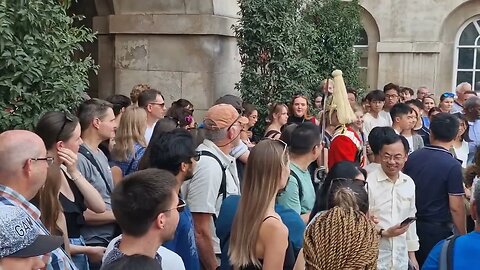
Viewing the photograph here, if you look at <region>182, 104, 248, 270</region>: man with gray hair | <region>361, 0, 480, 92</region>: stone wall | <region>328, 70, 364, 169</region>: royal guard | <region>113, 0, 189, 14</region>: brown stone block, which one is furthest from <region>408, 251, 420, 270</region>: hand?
<region>361, 0, 480, 92</region>: stone wall

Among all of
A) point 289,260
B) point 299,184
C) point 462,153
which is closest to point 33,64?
point 299,184

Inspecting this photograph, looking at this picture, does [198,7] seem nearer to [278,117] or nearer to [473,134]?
[278,117]

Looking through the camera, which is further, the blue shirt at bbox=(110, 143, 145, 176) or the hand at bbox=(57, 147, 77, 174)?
the blue shirt at bbox=(110, 143, 145, 176)

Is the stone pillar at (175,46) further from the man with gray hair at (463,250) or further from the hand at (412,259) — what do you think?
the man with gray hair at (463,250)

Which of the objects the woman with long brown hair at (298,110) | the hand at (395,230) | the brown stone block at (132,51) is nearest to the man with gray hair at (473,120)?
the woman with long brown hair at (298,110)

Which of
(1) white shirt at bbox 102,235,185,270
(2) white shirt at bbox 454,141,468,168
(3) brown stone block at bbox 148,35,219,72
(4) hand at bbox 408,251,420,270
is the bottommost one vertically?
(4) hand at bbox 408,251,420,270

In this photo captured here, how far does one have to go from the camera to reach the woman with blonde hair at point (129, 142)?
5242 mm

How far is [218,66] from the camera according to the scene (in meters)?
10.1

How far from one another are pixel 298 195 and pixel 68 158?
5.47 ft

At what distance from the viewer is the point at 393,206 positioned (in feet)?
14.7

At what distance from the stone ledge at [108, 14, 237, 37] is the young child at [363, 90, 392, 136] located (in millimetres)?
2716

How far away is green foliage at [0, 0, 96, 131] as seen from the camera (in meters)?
4.66

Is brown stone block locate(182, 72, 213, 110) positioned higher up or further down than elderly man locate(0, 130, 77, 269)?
higher up

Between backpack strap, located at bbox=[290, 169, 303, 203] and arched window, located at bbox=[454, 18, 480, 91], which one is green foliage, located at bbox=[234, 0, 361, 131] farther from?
arched window, located at bbox=[454, 18, 480, 91]
